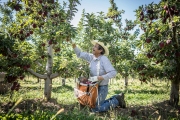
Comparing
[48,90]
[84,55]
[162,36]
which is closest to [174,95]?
[162,36]

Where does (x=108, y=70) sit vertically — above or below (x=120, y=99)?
above

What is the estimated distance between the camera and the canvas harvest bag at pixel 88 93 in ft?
15.3

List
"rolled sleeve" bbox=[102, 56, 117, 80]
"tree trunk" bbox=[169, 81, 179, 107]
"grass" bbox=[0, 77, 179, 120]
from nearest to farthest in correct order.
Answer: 1. "grass" bbox=[0, 77, 179, 120]
2. "rolled sleeve" bbox=[102, 56, 117, 80]
3. "tree trunk" bbox=[169, 81, 179, 107]

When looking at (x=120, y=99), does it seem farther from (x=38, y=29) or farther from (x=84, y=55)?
(x=38, y=29)

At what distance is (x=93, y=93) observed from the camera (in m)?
4.66

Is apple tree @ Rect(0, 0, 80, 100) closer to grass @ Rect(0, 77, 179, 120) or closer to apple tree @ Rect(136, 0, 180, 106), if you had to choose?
grass @ Rect(0, 77, 179, 120)

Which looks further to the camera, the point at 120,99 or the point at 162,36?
the point at 120,99

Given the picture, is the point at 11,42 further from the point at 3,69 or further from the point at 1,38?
the point at 3,69

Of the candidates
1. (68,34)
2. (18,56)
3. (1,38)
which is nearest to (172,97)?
(68,34)

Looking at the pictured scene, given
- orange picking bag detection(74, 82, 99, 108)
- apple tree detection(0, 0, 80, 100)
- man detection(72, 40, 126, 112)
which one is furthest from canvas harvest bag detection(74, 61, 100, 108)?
apple tree detection(0, 0, 80, 100)

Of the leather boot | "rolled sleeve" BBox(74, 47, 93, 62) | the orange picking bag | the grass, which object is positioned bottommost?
the grass

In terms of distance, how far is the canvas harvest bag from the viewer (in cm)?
468

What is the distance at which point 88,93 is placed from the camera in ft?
15.3

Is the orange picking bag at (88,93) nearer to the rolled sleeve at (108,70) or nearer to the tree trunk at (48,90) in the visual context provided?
the rolled sleeve at (108,70)
